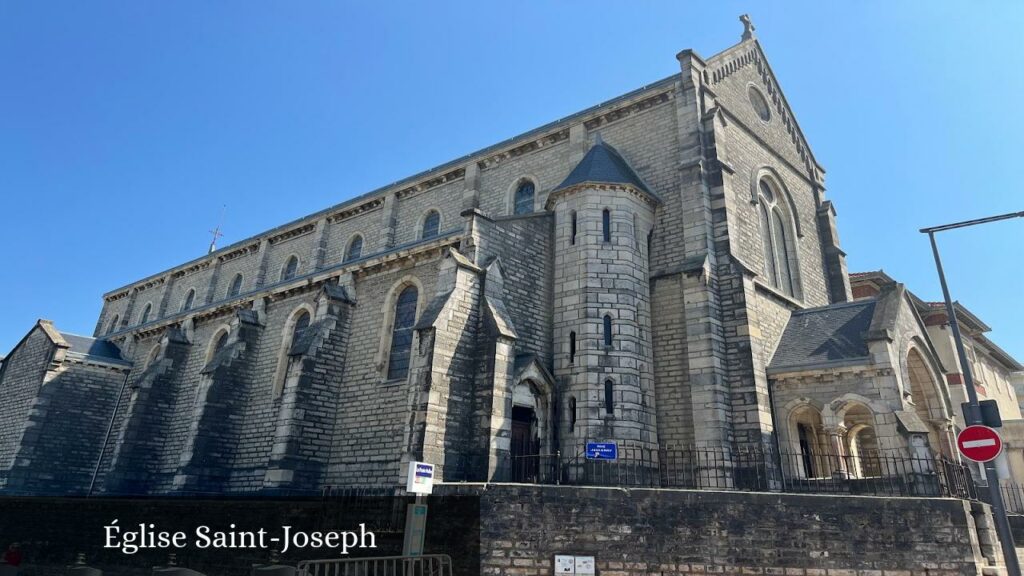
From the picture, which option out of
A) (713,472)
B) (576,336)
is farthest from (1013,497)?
(576,336)

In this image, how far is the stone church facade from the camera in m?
14.7

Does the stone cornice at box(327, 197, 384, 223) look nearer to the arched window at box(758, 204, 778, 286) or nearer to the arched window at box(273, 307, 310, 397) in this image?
Answer: the arched window at box(273, 307, 310, 397)

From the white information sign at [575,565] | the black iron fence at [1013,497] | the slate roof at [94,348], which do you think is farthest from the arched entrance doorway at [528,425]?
the slate roof at [94,348]

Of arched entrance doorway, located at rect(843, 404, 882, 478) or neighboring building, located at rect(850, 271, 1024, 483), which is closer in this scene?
arched entrance doorway, located at rect(843, 404, 882, 478)

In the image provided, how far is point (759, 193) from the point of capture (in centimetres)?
2041

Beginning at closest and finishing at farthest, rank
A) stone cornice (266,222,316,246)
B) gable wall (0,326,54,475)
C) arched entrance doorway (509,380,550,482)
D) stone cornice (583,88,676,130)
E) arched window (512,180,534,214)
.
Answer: arched entrance doorway (509,380,550,482), stone cornice (583,88,676,130), arched window (512,180,534,214), gable wall (0,326,54,475), stone cornice (266,222,316,246)

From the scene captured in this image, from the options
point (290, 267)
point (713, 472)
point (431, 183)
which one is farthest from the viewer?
point (290, 267)

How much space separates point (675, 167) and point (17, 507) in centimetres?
2011

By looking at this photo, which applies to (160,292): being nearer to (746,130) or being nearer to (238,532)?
(238,532)

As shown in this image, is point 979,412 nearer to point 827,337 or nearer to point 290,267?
point 827,337

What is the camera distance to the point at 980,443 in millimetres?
9000

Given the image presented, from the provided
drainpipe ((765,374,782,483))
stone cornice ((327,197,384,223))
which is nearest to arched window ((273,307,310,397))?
stone cornice ((327,197,384,223))

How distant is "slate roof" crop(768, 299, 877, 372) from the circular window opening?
28.0 feet

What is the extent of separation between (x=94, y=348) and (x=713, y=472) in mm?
28513
